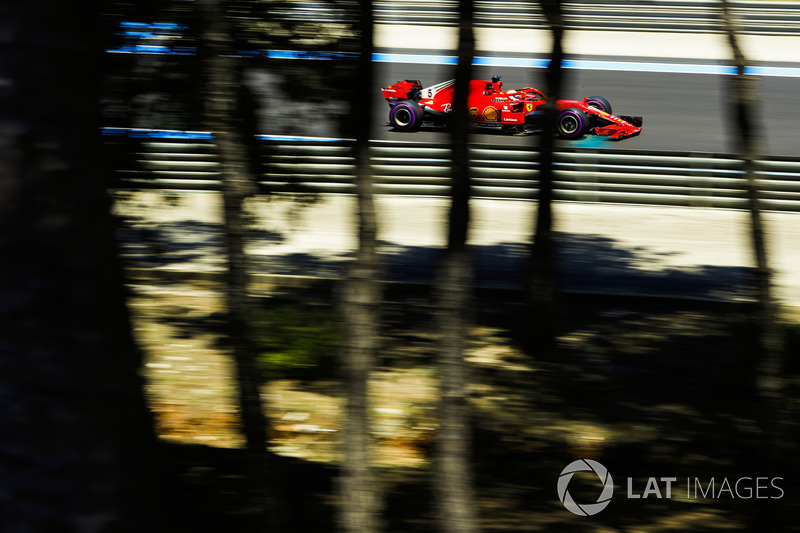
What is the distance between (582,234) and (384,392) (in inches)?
238

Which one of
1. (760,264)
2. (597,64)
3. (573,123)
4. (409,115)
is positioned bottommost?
(760,264)

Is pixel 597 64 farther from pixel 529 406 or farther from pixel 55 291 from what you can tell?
pixel 55 291

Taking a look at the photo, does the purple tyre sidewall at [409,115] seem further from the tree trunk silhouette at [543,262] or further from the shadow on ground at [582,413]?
the tree trunk silhouette at [543,262]

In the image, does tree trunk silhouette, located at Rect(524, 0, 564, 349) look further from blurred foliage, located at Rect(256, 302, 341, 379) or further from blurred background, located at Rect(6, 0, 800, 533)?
blurred foliage, located at Rect(256, 302, 341, 379)

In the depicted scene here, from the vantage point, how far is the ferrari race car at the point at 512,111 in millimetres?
15547

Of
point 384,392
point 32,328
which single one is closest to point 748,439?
point 384,392

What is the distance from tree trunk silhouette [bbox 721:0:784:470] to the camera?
465cm

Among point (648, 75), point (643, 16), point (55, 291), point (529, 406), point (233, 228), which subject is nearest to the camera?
point (55, 291)

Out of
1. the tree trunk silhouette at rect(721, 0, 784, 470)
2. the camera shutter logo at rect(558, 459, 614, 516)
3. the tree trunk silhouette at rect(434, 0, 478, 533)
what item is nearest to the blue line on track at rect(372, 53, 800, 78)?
the tree trunk silhouette at rect(721, 0, 784, 470)

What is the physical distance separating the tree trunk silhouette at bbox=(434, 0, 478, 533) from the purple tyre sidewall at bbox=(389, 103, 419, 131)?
43.7 ft

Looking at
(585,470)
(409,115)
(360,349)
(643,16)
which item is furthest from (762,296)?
(643,16)

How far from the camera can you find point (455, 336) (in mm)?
3424

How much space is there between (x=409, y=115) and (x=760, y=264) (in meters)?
12.6

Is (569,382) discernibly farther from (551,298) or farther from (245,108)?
(245,108)
